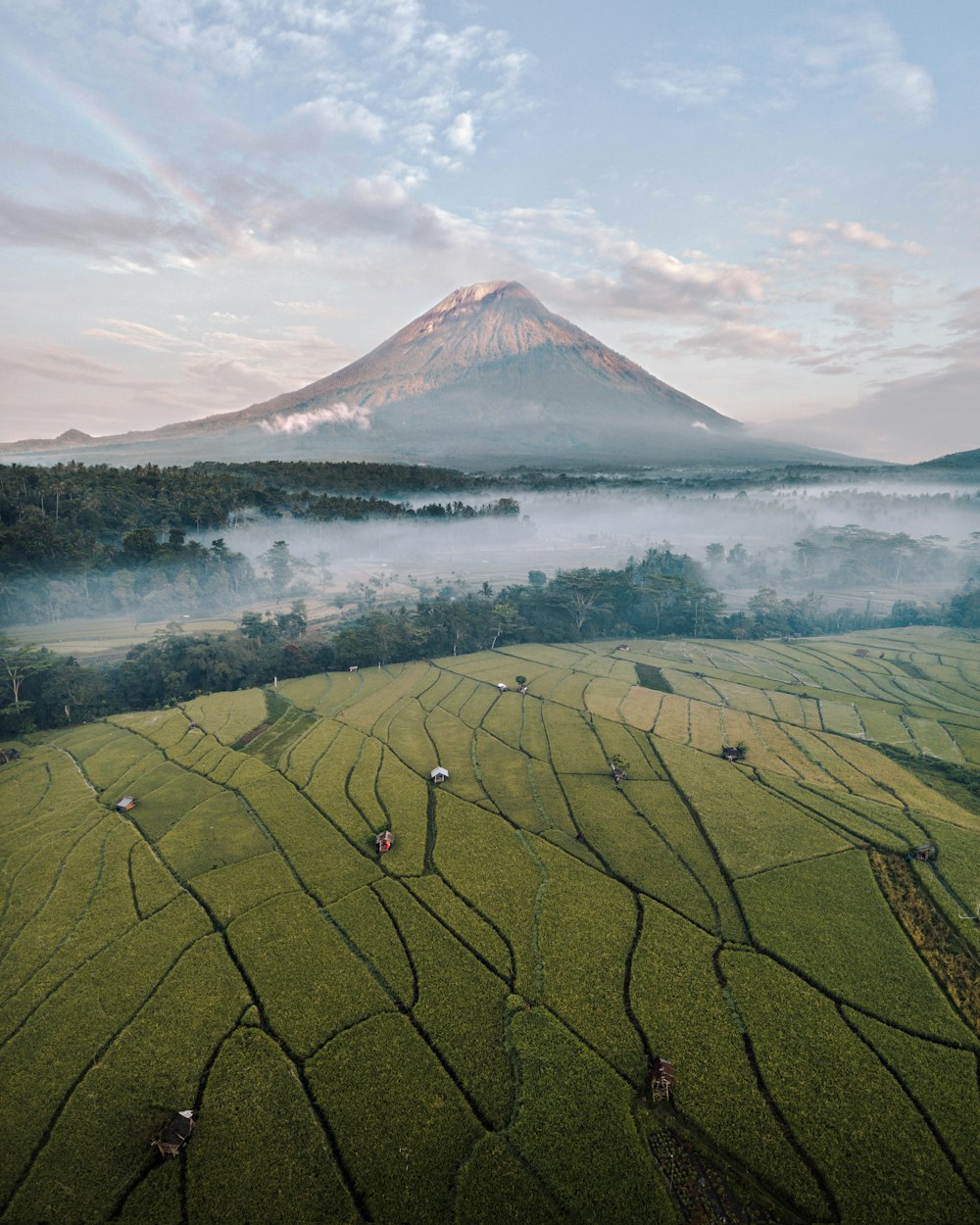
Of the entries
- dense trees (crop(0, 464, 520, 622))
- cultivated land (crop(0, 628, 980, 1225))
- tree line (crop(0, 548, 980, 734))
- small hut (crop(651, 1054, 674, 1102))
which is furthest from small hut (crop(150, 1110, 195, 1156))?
dense trees (crop(0, 464, 520, 622))

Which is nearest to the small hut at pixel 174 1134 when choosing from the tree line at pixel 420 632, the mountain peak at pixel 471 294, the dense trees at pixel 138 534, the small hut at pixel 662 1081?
the small hut at pixel 662 1081

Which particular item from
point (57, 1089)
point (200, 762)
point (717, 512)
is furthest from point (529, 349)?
point (57, 1089)

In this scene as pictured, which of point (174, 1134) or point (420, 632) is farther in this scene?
point (420, 632)

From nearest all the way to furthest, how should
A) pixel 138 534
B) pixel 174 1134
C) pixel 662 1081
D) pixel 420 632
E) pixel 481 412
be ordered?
pixel 174 1134
pixel 662 1081
pixel 138 534
pixel 420 632
pixel 481 412

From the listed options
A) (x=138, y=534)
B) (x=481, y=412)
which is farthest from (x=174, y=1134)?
(x=481, y=412)

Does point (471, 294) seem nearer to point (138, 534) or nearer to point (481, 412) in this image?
point (481, 412)

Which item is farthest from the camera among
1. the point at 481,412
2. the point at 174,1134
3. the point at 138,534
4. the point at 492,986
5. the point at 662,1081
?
the point at 481,412
